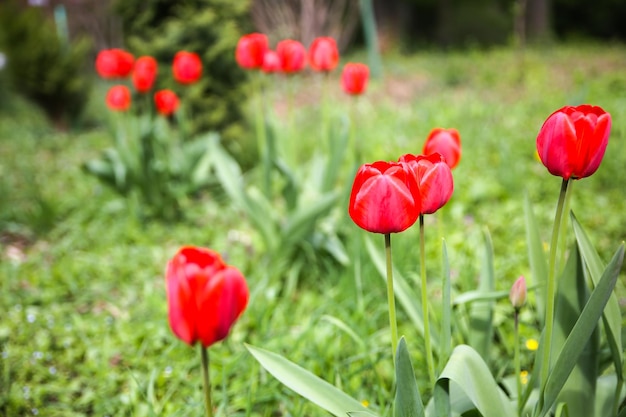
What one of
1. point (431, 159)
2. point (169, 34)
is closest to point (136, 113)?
point (169, 34)

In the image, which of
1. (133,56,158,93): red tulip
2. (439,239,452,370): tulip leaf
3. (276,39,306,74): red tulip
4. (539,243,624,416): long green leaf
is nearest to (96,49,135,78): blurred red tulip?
Answer: (133,56,158,93): red tulip

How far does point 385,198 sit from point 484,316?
0.75m

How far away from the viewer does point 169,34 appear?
13.2ft

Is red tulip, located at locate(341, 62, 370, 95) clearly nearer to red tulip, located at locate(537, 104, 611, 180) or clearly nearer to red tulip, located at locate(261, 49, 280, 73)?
red tulip, located at locate(261, 49, 280, 73)

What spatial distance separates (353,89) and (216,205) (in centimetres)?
157

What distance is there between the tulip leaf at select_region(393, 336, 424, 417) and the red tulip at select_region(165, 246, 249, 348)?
328mm

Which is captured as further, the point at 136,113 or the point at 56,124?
the point at 56,124

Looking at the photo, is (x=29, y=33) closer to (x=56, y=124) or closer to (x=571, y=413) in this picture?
(x=56, y=124)

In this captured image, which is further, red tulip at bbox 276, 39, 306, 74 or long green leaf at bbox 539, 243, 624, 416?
red tulip at bbox 276, 39, 306, 74

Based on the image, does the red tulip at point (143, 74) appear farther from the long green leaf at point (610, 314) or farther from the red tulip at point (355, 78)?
the long green leaf at point (610, 314)

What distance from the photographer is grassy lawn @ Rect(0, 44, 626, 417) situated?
1.87 meters

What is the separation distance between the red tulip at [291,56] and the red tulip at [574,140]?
1.73 metres

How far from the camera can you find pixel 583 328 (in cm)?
99

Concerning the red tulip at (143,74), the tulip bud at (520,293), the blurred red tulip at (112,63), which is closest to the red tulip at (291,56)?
the red tulip at (143,74)
